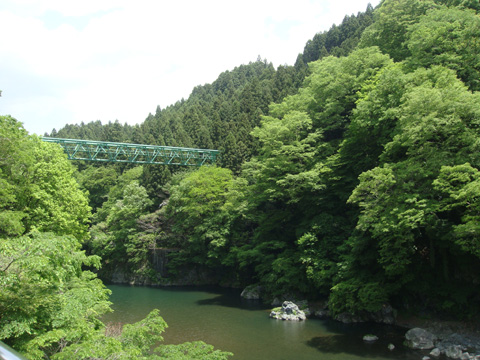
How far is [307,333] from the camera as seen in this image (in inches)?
679

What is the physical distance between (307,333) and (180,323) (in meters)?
6.87

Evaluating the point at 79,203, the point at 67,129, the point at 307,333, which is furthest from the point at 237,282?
the point at 67,129

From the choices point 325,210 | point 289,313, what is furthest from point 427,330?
point 325,210

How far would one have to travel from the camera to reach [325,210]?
22891 mm

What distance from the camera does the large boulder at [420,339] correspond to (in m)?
14.6

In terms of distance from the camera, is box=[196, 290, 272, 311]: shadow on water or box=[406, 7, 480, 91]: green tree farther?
box=[196, 290, 272, 311]: shadow on water

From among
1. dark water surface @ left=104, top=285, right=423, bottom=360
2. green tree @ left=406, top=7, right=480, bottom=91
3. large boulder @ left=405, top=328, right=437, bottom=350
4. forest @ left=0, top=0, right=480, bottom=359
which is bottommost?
dark water surface @ left=104, top=285, right=423, bottom=360

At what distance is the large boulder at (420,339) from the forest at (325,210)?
5.90ft

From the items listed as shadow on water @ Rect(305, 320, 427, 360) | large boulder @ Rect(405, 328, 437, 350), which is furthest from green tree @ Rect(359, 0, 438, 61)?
large boulder @ Rect(405, 328, 437, 350)

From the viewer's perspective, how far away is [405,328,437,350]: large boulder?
47.8ft

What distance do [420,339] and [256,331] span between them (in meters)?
7.14

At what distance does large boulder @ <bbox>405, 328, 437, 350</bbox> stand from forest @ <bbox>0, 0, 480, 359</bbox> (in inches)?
70.9

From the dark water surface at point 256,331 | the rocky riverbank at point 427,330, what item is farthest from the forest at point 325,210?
the dark water surface at point 256,331

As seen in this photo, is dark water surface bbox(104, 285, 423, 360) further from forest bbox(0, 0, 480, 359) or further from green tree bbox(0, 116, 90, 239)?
green tree bbox(0, 116, 90, 239)
